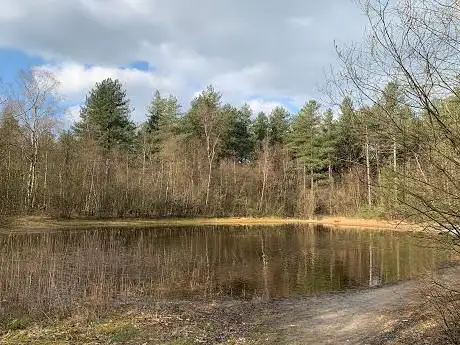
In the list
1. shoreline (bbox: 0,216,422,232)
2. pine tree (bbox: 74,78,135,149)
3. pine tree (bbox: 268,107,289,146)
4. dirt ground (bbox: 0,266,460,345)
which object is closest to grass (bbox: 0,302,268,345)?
dirt ground (bbox: 0,266,460,345)

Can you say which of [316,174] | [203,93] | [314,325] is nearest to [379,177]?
[314,325]

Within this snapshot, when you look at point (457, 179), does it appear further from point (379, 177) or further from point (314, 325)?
point (314, 325)

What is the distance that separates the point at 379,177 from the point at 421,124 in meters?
0.84

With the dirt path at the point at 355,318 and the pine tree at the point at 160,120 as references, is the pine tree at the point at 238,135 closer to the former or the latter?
the pine tree at the point at 160,120

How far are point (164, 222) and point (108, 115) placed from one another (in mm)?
17994

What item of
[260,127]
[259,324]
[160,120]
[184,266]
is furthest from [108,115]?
[259,324]

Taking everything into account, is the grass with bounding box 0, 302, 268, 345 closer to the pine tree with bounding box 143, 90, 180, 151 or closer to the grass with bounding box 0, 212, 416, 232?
the grass with bounding box 0, 212, 416, 232

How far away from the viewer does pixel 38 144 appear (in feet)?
138

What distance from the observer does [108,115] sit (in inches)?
2244

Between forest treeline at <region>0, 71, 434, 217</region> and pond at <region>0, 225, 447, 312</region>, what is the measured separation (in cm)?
788

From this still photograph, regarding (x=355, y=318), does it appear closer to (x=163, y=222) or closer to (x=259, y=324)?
(x=259, y=324)

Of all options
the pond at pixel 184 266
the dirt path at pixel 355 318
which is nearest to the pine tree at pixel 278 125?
the pond at pixel 184 266

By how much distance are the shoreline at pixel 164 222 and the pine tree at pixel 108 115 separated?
44.3ft

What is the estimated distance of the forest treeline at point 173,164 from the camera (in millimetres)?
41469
